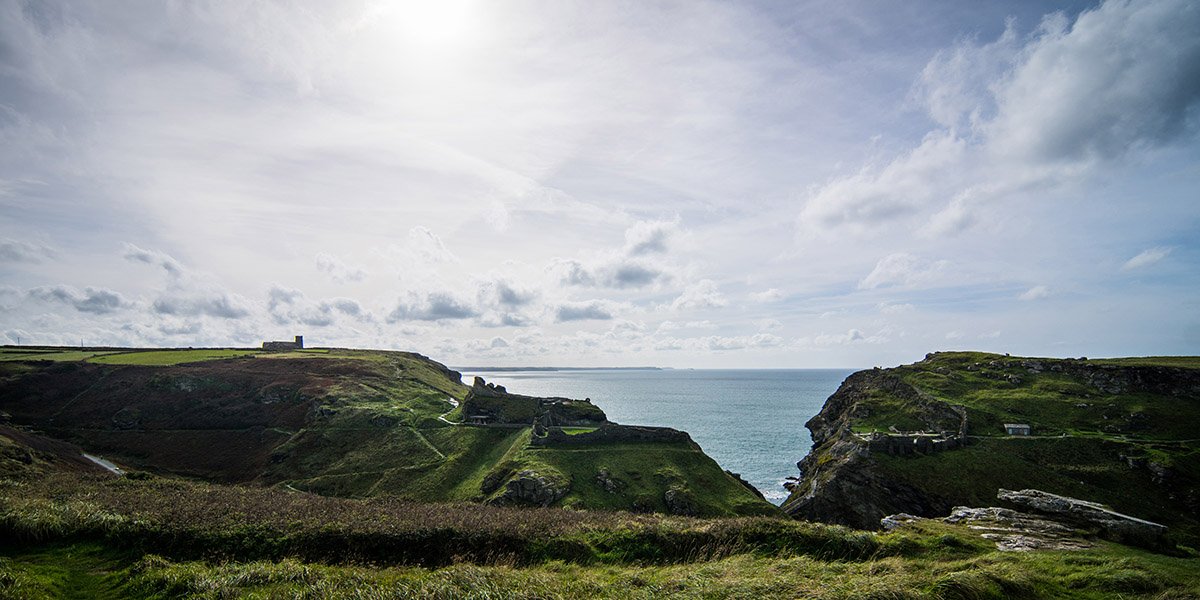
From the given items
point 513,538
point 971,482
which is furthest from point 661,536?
point 971,482

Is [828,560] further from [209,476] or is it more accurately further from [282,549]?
[209,476]

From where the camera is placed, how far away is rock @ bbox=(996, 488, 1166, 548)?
1100 inches

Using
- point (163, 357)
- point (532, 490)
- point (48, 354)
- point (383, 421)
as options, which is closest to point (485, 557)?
point (532, 490)

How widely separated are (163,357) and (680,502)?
132 m

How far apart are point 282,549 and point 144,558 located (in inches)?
238

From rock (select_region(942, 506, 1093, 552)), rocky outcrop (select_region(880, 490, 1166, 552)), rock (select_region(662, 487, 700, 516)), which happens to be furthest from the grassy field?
rock (select_region(662, 487, 700, 516))

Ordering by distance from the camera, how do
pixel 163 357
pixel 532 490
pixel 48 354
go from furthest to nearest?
pixel 48 354
pixel 163 357
pixel 532 490

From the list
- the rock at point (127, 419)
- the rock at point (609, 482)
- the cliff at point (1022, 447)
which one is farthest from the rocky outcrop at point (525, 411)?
the rock at point (127, 419)

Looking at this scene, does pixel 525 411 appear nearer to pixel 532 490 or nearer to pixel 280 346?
pixel 532 490

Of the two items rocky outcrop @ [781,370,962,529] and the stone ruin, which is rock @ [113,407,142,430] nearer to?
the stone ruin

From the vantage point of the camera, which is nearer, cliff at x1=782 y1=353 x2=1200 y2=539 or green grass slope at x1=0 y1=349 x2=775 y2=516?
cliff at x1=782 y1=353 x2=1200 y2=539

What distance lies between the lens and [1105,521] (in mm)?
29453

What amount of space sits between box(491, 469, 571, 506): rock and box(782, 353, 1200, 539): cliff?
28.2m

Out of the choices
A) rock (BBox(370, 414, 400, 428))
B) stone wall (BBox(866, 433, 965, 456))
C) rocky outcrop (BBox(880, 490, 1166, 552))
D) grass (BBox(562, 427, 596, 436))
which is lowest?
rock (BBox(370, 414, 400, 428))
